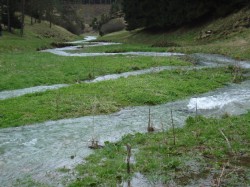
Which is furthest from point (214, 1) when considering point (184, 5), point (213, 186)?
point (213, 186)

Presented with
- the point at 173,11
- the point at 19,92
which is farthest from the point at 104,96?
the point at 173,11

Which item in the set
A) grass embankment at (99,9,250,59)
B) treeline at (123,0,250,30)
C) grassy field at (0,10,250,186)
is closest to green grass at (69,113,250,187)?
grassy field at (0,10,250,186)

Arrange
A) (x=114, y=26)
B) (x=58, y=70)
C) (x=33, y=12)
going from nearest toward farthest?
(x=58, y=70)
(x=33, y=12)
(x=114, y=26)

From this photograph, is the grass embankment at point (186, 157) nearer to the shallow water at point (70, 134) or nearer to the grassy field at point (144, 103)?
the grassy field at point (144, 103)

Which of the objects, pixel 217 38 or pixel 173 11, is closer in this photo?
pixel 217 38

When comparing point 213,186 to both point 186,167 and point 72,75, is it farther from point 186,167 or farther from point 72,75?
point 72,75

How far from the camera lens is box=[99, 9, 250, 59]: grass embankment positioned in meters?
42.8

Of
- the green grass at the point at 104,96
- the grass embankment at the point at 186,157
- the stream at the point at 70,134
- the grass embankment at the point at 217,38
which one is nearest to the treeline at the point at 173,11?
the grass embankment at the point at 217,38

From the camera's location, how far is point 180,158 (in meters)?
11.6

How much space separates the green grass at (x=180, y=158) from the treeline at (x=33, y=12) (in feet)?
217

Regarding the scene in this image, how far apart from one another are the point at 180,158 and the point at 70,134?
5.21 metres

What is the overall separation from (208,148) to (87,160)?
13.7 feet

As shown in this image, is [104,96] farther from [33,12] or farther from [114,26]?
[114,26]

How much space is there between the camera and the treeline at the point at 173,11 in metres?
57.2
